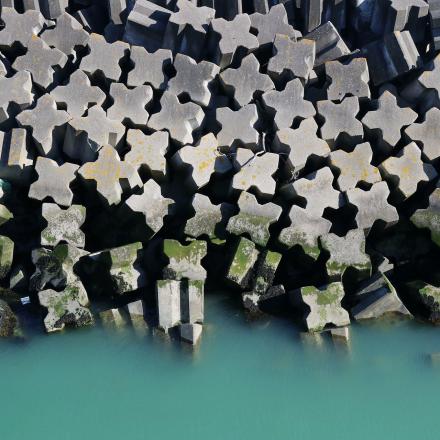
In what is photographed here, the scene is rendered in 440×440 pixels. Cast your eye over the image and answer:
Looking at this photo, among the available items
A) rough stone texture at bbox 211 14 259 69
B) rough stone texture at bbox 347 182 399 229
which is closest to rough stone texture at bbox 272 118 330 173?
rough stone texture at bbox 347 182 399 229

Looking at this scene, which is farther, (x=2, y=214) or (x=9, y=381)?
(x=2, y=214)

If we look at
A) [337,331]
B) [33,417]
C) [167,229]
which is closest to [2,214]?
[167,229]

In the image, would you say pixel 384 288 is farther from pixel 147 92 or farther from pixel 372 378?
pixel 147 92

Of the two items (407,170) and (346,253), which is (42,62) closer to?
(346,253)

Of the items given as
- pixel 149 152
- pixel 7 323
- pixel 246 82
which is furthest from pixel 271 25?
pixel 7 323

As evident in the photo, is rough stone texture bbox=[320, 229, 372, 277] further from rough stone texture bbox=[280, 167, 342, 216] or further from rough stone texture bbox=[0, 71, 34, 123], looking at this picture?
rough stone texture bbox=[0, 71, 34, 123]

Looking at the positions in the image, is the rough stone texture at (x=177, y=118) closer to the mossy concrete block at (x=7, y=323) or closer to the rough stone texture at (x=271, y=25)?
the rough stone texture at (x=271, y=25)
